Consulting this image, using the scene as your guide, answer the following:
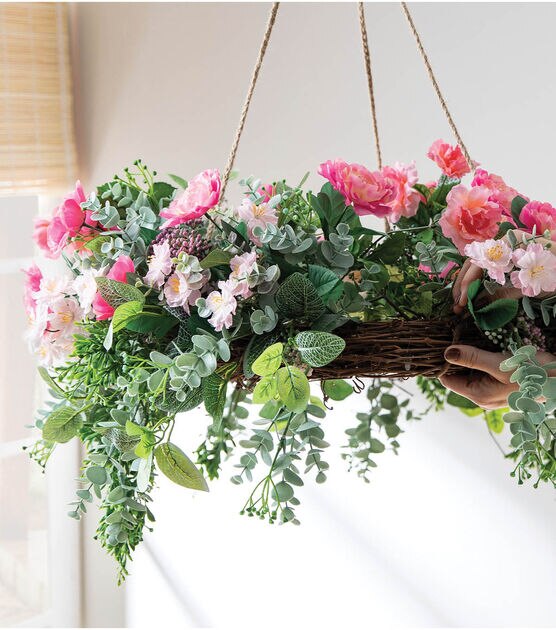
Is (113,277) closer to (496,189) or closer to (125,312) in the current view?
(125,312)

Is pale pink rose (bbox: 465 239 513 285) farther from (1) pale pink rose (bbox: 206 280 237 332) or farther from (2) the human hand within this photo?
(1) pale pink rose (bbox: 206 280 237 332)

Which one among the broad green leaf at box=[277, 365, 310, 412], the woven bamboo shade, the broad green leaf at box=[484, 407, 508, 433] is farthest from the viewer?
the woven bamboo shade

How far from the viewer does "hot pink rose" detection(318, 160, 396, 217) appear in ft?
2.72

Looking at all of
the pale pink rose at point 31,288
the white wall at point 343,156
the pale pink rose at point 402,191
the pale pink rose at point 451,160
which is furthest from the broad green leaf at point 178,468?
the white wall at point 343,156

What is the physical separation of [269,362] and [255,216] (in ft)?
→ 0.59

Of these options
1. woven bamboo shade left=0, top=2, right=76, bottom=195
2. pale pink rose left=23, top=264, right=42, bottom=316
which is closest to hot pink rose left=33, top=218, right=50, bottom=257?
pale pink rose left=23, top=264, right=42, bottom=316

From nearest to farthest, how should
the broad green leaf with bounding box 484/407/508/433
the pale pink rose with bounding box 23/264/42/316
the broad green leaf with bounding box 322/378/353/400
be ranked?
the pale pink rose with bounding box 23/264/42/316, the broad green leaf with bounding box 322/378/353/400, the broad green leaf with bounding box 484/407/508/433

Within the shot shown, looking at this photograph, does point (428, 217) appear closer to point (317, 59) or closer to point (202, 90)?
point (317, 59)

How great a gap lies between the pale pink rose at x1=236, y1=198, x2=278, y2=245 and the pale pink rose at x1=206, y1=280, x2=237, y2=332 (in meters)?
0.08

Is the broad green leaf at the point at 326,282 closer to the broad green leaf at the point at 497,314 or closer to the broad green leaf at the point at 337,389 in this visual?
the broad green leaf at the point at 497,314

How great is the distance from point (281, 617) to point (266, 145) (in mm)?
1258

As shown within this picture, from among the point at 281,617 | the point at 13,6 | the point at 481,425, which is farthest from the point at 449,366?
the point at 13,6

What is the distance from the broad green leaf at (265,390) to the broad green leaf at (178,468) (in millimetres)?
111

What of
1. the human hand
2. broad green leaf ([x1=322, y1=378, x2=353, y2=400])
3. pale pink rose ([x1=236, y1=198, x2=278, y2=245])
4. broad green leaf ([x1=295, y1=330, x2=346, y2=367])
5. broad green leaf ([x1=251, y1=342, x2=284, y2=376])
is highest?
pale pink rose ([x1=236, y1=198, x2=278, y2=245])
